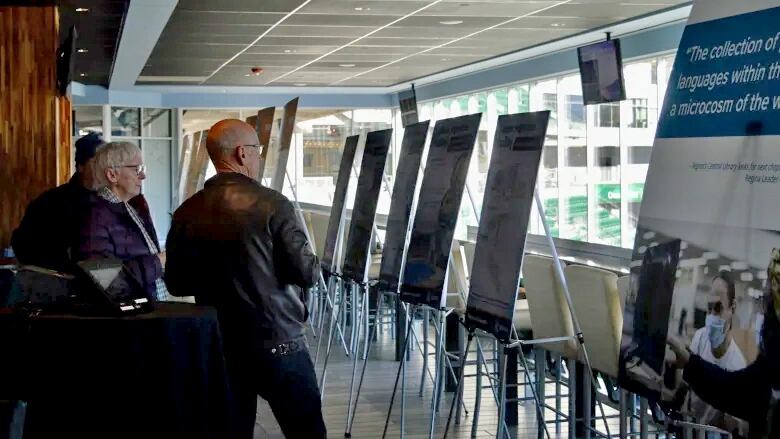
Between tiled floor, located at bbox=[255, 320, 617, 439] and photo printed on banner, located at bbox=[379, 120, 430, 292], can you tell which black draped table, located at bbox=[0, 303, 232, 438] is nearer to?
photo printed on banner, located at bbox=[379, 120, 430, 292]

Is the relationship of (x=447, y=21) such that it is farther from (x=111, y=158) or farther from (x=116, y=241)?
(x=116, y=241)

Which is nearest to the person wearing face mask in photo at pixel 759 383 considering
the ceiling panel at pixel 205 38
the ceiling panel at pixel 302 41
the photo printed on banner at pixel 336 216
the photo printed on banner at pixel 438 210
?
the photo printed on banner at pixel 438 210

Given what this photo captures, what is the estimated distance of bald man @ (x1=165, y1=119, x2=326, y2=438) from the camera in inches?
135

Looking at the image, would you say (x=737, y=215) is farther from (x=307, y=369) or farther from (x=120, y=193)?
(x=120, y=193)

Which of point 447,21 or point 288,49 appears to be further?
point 288,49

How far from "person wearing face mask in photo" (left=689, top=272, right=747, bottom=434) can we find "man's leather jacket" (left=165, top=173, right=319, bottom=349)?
131 cm

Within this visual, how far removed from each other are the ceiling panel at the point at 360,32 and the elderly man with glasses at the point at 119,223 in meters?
4.92

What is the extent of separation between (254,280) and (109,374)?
2.18 feet

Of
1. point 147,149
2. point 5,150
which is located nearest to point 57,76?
point 5,150

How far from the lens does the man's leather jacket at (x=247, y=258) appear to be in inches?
135

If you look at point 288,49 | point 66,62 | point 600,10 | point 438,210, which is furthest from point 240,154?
point 288,49

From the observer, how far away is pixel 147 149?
19.5 meters

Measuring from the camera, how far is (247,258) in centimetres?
342

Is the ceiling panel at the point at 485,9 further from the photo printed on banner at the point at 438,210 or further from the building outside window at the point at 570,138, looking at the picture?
the photo printed on banner at the point at 438,210
